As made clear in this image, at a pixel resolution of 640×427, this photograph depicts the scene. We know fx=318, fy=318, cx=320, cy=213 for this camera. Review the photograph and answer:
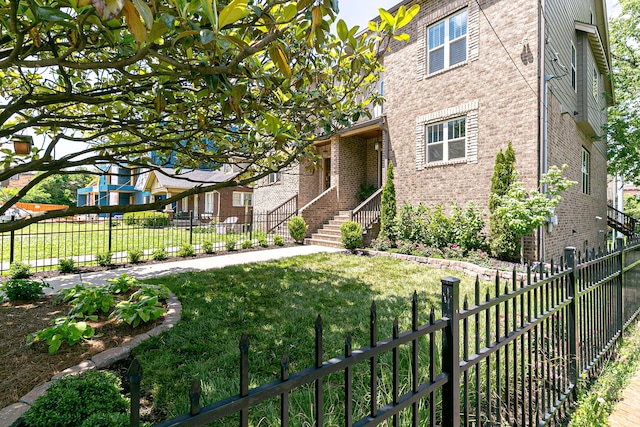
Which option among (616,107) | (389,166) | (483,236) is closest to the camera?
(483,236)

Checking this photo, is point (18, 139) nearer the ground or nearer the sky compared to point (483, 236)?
nearer the sky

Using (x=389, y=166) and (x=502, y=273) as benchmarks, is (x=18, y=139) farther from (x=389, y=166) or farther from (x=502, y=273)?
(x=389, y=166)

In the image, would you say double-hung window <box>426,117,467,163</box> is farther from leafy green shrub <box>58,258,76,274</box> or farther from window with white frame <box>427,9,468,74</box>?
leafy green shrub <box>58,258,76,274</box>

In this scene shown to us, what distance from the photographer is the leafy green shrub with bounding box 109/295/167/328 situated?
386cm

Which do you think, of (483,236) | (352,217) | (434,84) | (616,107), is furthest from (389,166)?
(616,107)

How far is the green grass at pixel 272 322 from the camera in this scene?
8.80ft

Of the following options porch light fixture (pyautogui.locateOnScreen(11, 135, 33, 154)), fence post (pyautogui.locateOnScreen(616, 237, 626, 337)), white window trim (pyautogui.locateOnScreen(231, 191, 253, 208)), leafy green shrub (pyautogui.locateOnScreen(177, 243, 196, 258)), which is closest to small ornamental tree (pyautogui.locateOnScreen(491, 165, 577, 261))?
fence post (pyautogui.locateOnScreen(616, 237, 626, 337))

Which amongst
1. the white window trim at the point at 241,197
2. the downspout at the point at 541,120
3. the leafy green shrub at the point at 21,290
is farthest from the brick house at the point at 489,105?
the white window trim at the point at 241,197

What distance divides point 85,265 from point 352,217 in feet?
27.0

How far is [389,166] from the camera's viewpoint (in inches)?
467

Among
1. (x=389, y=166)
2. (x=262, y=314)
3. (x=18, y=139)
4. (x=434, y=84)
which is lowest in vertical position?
(x=262, y=314)

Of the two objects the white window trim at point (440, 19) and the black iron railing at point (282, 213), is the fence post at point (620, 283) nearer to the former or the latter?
the white window trim at point (440, 19)

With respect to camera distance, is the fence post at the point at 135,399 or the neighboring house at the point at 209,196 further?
the neighboring house at the point at 209,196

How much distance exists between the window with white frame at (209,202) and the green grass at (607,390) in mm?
24343
